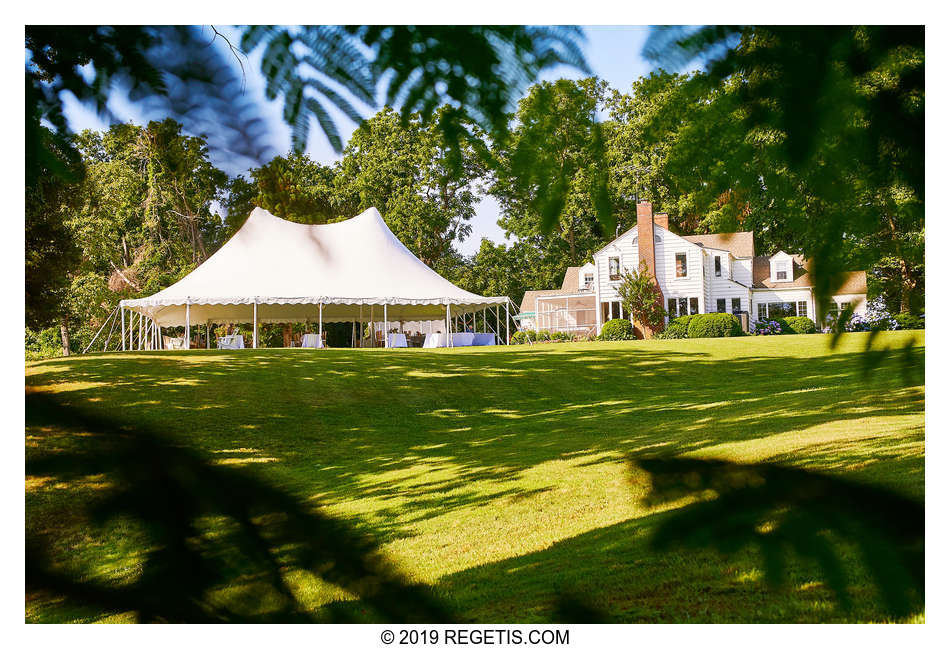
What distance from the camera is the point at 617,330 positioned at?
1366 cm

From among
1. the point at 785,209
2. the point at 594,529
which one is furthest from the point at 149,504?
the point at 594,529

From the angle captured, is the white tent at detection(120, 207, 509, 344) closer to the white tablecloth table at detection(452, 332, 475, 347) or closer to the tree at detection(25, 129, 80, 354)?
the white tablecloth table at detection(452, 332, 475, 347)

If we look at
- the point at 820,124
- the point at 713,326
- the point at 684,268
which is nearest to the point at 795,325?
the point at 713,326

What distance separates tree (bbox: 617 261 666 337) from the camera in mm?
13734

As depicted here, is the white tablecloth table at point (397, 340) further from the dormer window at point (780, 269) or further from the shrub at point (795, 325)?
the dormer window at point (780, 269)

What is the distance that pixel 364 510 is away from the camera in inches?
162

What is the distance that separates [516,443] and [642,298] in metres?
8.51

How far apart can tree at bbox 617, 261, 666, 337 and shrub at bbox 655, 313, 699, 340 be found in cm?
18

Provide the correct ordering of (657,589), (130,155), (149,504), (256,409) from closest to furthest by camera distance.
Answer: (149,504) → (130,155) → (657,589) → (256,409)

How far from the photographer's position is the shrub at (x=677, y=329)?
13414mm

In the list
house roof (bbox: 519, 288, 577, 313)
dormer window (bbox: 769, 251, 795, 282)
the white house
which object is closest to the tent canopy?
the white house
